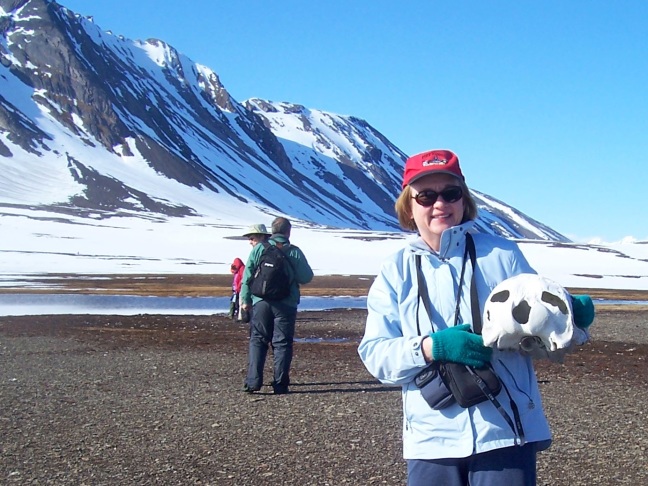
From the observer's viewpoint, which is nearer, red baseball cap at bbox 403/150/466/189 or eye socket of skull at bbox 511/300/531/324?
eye socket of skull at bbox 511/300/531/324

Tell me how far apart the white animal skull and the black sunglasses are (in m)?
0.57

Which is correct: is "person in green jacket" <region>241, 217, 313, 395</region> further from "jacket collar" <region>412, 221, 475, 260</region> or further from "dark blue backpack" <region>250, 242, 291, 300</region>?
"jacket collar" <region>412, 221, 475, 260</region>

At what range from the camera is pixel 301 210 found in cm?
19925

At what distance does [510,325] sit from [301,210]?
197 m

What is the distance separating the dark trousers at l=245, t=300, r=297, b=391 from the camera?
31.2ft

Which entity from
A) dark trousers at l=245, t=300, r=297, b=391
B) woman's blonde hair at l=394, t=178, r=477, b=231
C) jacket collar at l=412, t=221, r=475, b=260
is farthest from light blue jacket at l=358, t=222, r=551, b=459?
dark trousers at l=245, t=300, r=297, b=391

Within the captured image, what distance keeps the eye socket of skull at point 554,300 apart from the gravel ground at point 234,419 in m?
3.50

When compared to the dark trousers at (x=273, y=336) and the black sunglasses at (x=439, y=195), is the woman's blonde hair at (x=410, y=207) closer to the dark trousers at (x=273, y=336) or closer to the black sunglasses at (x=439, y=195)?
the black sunglasses at (x=439, y=195)

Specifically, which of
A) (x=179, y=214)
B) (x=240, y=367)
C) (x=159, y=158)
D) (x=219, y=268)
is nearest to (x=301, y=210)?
(x=159, y=158)

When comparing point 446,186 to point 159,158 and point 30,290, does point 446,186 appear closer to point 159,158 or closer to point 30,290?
point 30,290

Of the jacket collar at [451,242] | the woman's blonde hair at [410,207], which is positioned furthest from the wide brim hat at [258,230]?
the jacket collar at [451,242]

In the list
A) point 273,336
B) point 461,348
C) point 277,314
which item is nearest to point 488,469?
point 461,348

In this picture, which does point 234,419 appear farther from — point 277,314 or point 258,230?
point 258,230

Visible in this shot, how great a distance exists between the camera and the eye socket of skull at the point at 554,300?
9.84 ft
